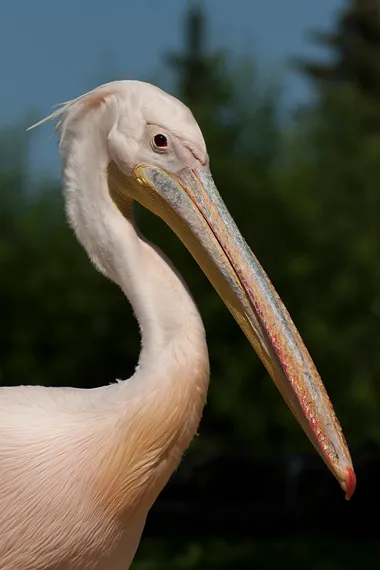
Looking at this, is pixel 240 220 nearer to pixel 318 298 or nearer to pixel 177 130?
pixel 318 298

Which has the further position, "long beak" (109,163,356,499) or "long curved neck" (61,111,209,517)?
"long curved neck" (61,111,209,517)

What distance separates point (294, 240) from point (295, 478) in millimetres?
3154

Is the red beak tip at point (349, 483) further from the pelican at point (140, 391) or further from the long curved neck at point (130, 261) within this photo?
the long curved neck at point (130, 261)

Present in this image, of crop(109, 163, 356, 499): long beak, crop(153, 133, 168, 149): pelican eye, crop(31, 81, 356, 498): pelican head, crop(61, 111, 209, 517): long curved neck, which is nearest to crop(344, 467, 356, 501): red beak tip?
crop(109, 163, 356, 499): long beak

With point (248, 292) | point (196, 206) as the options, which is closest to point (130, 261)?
point (196, 206)

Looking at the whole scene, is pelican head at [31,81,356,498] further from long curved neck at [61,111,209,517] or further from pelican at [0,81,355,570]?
long curved neck at [61,111,209,517]

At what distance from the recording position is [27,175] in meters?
12.7

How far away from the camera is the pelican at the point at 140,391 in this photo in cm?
278

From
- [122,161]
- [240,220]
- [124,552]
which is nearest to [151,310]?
[122,161]

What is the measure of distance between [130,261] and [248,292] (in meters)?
0.35

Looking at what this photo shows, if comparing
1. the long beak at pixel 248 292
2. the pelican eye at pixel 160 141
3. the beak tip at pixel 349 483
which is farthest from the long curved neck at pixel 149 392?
the beak tip at pixel 349 483

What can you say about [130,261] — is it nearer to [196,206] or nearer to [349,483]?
[196,206]

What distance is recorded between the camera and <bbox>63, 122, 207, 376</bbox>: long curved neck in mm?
2850

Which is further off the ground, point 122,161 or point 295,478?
point 122,161
